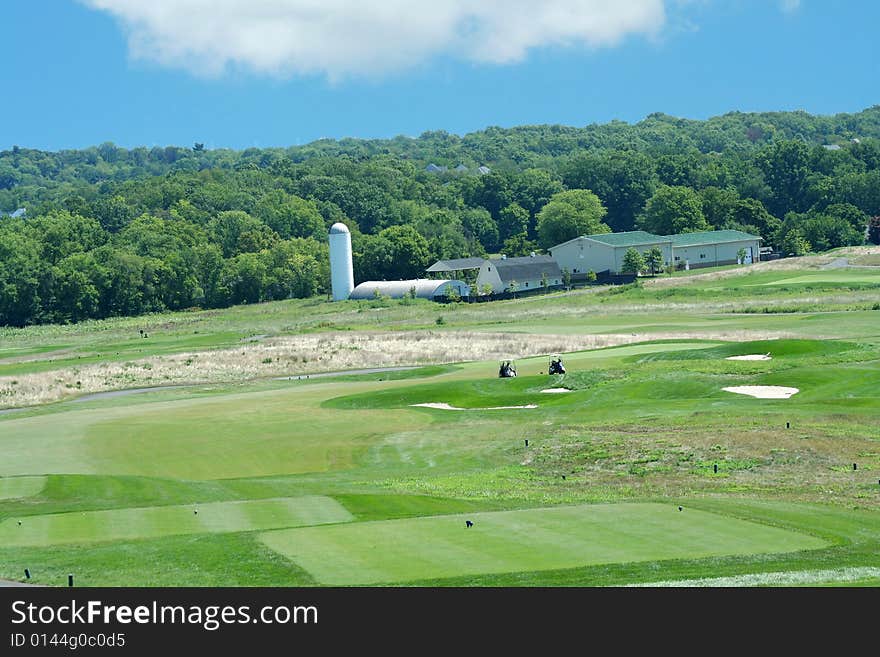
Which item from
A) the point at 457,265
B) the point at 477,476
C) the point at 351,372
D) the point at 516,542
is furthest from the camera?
the point at 457,265

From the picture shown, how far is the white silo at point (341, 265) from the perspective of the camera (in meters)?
143

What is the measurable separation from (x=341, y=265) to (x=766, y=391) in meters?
101

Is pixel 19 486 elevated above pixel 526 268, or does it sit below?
below

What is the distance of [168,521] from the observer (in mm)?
26297

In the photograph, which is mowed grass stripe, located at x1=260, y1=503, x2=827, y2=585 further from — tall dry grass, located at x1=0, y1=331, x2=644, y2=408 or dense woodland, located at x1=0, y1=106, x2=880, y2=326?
dense woodland, located at x1=0, y1=106, x2=880, y2=326

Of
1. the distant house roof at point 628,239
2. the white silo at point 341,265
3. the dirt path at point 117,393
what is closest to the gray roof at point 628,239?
the distant house roof at point 628,239

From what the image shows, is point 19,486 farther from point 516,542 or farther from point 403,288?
point 403,288

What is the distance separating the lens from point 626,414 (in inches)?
1668

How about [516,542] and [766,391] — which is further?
[766,391]

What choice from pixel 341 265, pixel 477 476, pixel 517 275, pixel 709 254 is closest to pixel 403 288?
pixel 341 265

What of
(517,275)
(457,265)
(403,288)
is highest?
(457,265)
